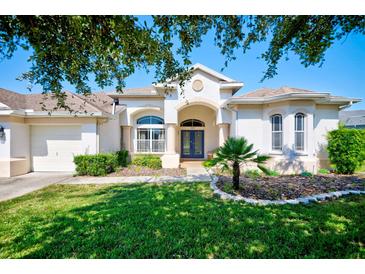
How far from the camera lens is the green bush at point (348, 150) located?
9.26 m

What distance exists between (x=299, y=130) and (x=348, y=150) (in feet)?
8.86

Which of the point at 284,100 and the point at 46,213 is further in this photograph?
the point at 284,100

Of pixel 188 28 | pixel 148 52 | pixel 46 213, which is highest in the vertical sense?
pixel 188 28

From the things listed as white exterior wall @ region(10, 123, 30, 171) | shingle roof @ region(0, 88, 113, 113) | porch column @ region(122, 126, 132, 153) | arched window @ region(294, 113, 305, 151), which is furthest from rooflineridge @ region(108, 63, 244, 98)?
white exterior wall @ region(10, 123, 30, 171)

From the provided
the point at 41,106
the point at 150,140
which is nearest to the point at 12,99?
the point at 41,106

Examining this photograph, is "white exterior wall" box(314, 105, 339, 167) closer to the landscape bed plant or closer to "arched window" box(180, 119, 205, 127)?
"arched window" box(180, 119, 205, 127)

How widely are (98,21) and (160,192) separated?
5746 mm

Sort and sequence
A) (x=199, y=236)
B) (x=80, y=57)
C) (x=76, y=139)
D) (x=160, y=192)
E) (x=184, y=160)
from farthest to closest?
1. (x=184, y=160)
2. (x=76, y=139)
3. (x=160, y=192)
4. (x=80, y=57)
5. (x=199, y=236)

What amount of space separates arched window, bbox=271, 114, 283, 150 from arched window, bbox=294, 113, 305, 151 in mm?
801

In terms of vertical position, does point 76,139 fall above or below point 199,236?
above

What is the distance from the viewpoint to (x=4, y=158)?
967 cm

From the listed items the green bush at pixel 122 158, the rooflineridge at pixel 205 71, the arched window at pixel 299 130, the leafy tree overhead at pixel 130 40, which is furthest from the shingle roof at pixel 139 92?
the arched window at pixel 299 130

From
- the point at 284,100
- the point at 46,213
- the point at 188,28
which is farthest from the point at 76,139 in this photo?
the point at 284,100
